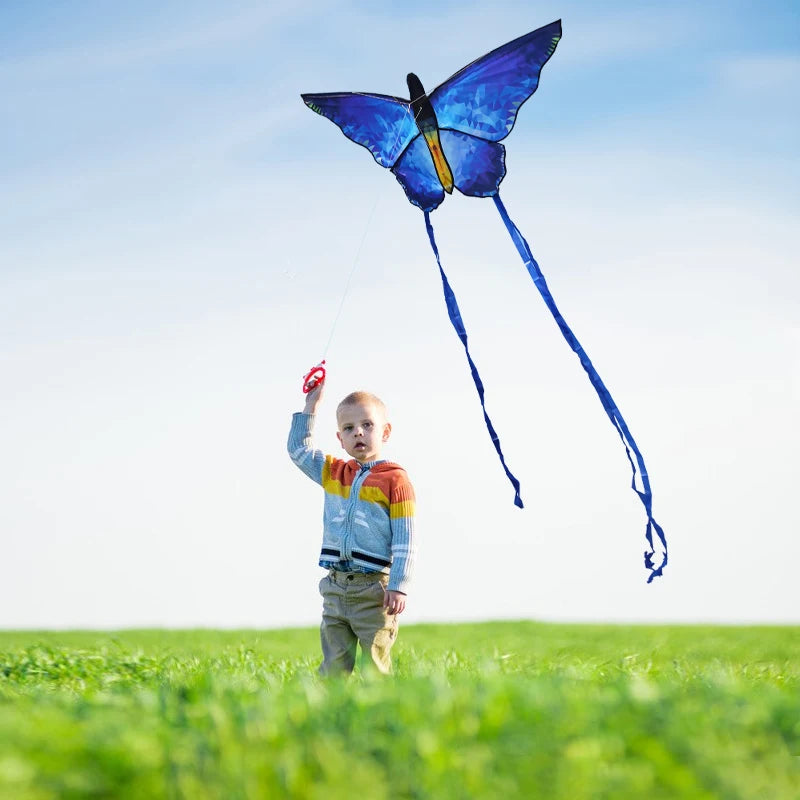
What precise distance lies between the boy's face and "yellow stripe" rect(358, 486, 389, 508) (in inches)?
9.3

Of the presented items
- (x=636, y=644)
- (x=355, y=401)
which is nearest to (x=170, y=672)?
(x=355, y=401)

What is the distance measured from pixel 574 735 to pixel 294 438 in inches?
133

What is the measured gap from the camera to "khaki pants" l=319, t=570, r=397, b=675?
543 centimetres

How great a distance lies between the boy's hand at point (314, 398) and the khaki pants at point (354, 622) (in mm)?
996

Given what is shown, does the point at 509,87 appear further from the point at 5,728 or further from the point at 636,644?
the point at 636,644

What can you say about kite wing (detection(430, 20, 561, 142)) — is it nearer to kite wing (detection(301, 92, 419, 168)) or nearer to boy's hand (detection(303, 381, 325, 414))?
kite wing (detection(301, 92, 419, 168))

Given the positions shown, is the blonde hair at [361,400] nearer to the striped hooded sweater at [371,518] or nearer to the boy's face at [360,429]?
the boy's face at [360,429]

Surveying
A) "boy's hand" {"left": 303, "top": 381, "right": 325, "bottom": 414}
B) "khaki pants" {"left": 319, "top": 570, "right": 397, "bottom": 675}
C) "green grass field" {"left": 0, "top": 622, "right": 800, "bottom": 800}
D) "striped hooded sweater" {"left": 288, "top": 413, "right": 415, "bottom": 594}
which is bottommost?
"green grass field" {"left": 0, "top": 622, "right": 800, "bottom": 800}

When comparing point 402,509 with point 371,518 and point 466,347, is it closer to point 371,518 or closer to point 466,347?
point 371,518

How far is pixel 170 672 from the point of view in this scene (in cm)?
637

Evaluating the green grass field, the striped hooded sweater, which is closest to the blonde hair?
the striped hooded sweater

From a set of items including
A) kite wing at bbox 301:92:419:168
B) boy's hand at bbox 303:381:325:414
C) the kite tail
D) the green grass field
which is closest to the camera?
the green grass field

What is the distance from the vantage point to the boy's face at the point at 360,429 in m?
5.67

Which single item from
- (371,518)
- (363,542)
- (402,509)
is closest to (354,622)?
(363,542)
